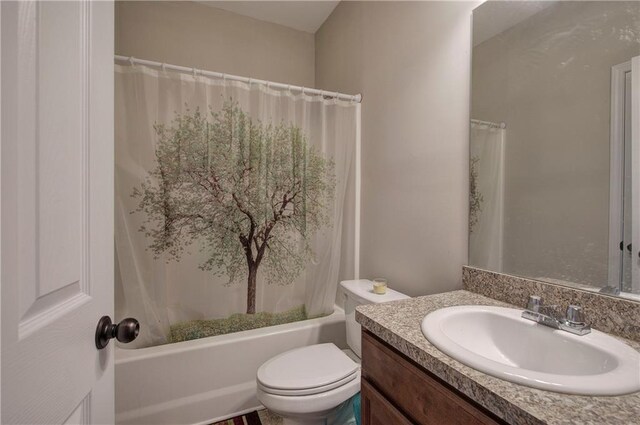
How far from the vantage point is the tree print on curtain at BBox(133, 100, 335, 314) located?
1499 millimetres

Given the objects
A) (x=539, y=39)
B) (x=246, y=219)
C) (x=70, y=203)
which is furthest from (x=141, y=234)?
(x=539, y=39)

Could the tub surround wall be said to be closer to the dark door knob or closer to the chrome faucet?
the chrome faucet

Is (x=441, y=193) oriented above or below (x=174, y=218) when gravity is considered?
above

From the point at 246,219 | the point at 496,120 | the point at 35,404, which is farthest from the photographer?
the point at 246,219

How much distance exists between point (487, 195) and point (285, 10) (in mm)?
2139

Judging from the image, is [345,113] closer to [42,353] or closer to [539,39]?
[539,39]

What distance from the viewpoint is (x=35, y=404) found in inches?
15.3

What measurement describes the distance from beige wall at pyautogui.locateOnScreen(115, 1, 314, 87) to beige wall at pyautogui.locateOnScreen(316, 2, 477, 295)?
633 mm

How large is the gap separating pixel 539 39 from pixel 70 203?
1391 millimetres

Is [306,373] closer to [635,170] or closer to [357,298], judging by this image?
[357,298]

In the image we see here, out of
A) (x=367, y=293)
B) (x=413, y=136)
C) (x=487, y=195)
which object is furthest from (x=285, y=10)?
(x=367, y=293)

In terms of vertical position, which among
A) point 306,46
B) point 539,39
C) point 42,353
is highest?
point 306,46

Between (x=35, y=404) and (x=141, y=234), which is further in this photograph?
(x=141, y=234)

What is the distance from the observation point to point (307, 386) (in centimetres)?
115
